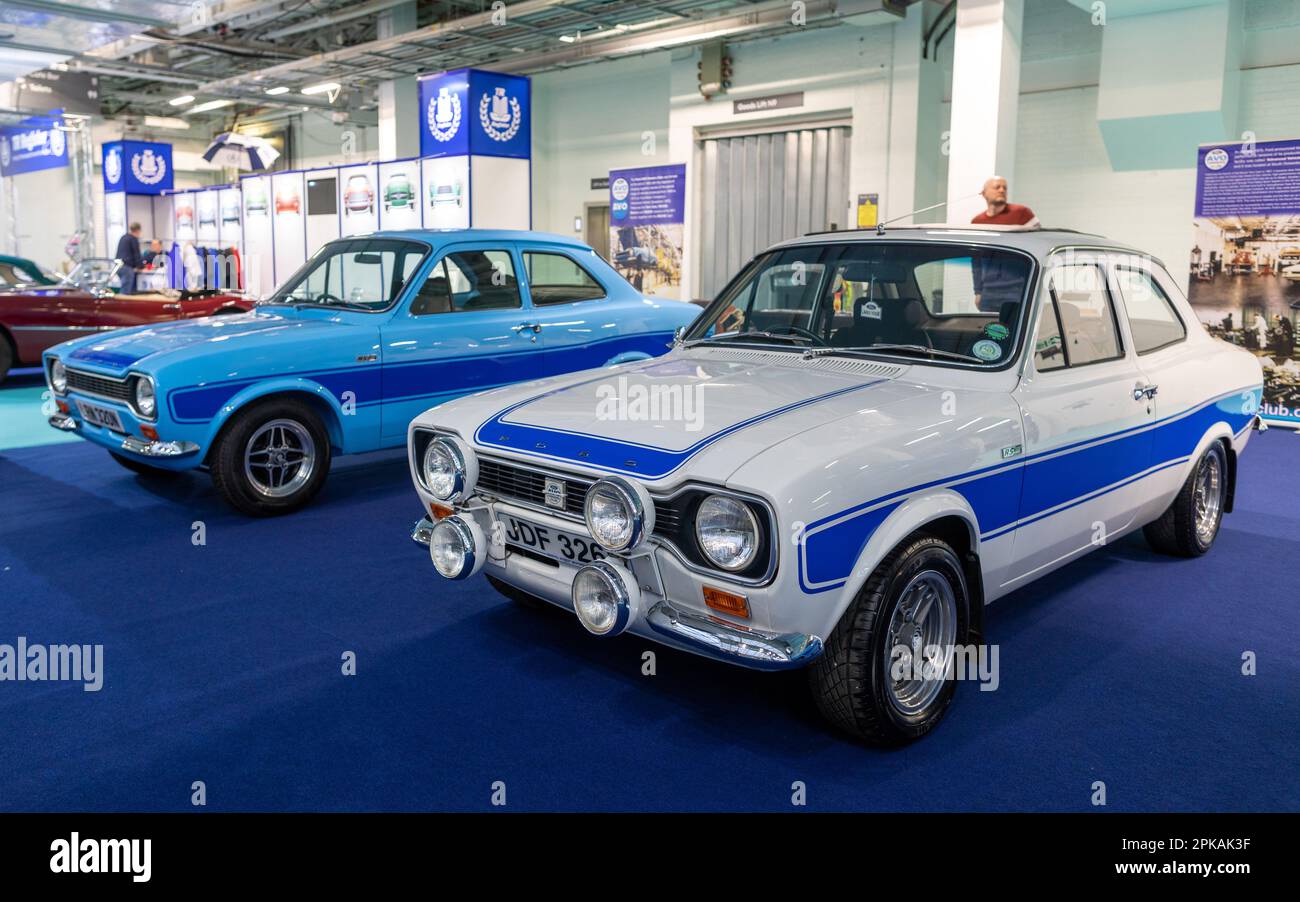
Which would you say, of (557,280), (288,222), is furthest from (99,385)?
(288,222)

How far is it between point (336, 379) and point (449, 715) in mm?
3027

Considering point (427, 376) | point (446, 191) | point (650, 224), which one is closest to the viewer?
point (427, 376)

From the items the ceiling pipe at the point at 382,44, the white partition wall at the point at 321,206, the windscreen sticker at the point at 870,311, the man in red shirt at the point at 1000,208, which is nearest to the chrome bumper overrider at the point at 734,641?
the windscreen sticker at the point at 870,311

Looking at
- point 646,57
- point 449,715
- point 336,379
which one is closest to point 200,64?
point 646,57

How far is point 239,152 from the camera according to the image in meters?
20.5

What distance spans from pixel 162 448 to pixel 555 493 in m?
3.18

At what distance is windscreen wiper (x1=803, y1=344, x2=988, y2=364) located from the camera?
3.39 meters

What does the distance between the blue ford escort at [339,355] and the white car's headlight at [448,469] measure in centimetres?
238

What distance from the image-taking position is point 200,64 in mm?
19984

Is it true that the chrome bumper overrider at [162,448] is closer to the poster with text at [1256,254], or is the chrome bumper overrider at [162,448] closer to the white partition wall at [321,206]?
the poster with text at [1256,254]
